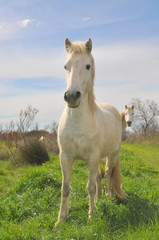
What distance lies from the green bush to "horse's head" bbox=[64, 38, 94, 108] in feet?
21.6

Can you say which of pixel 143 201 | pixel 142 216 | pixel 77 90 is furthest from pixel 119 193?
pixel 77 90

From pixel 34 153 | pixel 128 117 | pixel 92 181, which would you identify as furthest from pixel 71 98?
pixel 128 117

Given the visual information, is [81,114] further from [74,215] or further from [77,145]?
[74,215]

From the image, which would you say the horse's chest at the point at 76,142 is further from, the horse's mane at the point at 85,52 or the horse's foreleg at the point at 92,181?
the horse's mane at the point at 85,52

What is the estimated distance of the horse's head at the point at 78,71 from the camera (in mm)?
3506

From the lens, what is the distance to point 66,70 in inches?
155

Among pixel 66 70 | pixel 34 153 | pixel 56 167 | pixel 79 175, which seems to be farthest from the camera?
pixel 34 153

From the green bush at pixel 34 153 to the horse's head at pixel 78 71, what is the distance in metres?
6.58

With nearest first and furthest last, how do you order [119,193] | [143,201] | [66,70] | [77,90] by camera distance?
[77,90]
[66,70]
[143,201]
[119,193]

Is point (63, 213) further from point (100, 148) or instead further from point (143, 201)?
point (143, 201)

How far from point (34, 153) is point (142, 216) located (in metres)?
6.88

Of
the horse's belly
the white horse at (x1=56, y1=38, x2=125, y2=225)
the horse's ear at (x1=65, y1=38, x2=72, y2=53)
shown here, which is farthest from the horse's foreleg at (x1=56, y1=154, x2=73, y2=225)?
the horse's ear at (x1=65, y1=38, x2=72, y2=53)

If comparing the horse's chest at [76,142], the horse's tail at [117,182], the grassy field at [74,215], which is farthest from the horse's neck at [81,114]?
the horse's tail at [117,182]

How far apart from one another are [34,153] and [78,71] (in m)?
7.16
